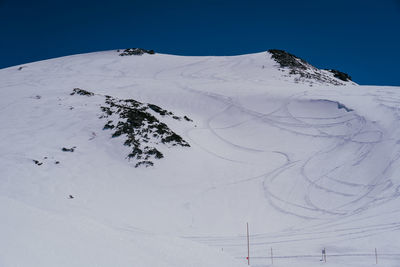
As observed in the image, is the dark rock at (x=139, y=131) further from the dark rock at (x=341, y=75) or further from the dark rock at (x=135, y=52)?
the dark rock at (x=341, y=75)

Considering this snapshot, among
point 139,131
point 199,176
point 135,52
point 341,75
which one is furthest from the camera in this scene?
point 135,52

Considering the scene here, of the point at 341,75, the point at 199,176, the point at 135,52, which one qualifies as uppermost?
the point at 135,52

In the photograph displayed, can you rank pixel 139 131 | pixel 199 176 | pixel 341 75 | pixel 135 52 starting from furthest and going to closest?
pixel 135 52 → pixel 341 75 → pixel 139 131 → pixel 199 176

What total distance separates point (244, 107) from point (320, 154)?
424 inches

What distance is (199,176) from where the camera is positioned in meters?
21.6

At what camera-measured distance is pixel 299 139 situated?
25781mm

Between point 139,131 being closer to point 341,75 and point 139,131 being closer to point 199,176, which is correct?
point 199,176

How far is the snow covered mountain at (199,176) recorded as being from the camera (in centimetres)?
643

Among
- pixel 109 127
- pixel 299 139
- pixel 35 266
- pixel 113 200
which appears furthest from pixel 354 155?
pixel 35 266

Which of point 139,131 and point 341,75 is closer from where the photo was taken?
point 139,131

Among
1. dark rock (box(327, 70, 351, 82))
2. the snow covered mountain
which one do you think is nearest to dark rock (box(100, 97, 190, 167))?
the snow covered mountain

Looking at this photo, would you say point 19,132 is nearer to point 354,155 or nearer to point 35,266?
point 35,266

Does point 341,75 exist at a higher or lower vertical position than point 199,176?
higher

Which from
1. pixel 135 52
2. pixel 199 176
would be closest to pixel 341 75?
pixel 135 52
